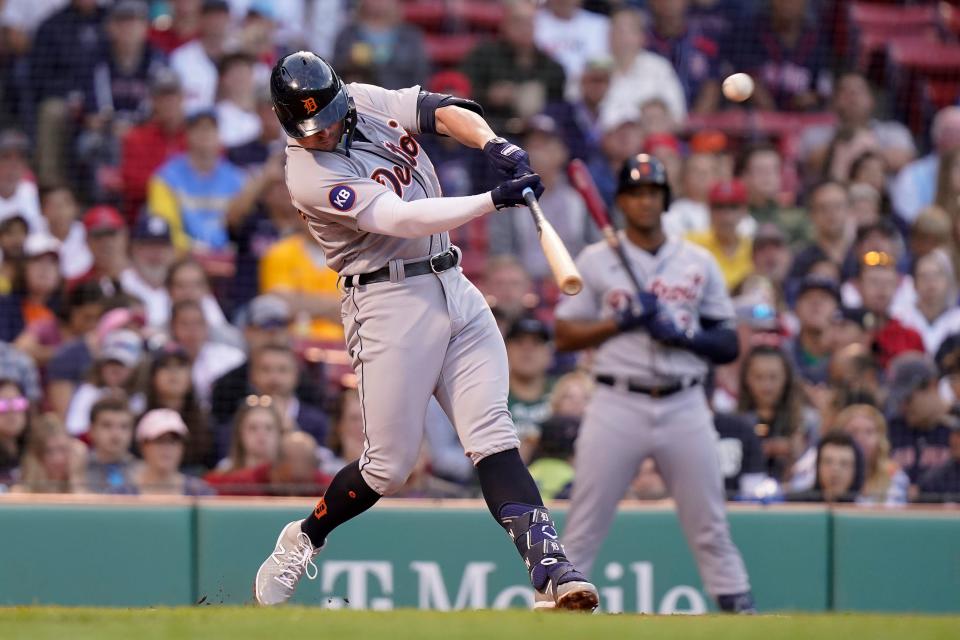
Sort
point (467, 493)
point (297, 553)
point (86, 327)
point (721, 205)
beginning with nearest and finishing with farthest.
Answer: point (297, 553), point (467, 493), point (86, 327), point (721, 205)

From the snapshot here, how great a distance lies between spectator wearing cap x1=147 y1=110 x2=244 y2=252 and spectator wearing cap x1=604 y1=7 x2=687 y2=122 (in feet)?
8.57

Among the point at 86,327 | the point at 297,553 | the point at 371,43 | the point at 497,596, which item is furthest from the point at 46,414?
the point at 371,43

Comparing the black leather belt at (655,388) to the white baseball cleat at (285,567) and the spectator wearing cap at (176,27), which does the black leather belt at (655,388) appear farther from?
the spectator wearing cap at (176,27)

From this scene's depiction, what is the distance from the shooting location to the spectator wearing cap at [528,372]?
25.2 feet

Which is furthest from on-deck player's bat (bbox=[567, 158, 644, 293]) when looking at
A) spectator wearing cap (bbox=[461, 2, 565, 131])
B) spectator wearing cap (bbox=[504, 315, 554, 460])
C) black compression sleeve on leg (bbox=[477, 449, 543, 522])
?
spectator wearing cap (bbox=[461, 2, 565, 131])

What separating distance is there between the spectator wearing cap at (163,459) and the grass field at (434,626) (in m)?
2.57

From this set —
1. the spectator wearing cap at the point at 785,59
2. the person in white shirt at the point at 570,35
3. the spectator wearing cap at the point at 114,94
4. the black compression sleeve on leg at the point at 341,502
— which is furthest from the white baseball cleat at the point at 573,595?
the spectator wearing cap at the point at 785,59

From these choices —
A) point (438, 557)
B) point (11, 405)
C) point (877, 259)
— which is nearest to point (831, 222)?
point (877, 259)

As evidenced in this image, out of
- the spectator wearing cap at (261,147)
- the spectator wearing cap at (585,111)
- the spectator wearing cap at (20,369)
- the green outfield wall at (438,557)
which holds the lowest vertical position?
the green outfield wall at (438,557)

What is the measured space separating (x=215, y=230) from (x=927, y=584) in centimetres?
449

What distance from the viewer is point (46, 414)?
7391 millimetres

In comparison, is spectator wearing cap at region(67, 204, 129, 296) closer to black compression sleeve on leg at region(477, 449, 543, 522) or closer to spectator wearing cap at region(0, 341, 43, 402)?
spectator wearing cap at region(0, 341, 43, 402)

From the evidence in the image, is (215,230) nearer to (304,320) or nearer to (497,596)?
(304,320)

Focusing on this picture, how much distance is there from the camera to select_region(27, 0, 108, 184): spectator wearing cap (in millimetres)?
9602
